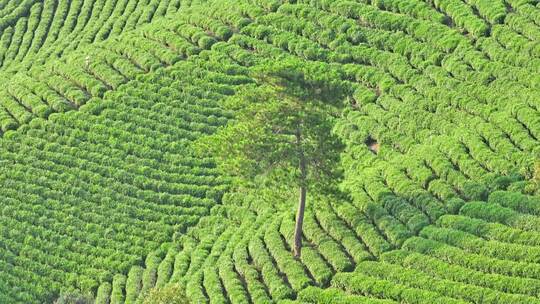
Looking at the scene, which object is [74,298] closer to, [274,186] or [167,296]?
[167,296]

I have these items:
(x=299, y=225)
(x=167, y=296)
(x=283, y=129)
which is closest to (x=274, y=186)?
(x=299, y=225)

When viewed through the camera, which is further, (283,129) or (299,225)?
(299,225)

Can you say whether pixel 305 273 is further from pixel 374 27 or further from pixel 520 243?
pixel 374 27

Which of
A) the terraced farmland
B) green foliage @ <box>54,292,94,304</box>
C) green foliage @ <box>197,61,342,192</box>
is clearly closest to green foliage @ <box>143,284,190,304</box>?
the terraced farmland

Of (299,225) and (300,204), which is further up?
(300,204)

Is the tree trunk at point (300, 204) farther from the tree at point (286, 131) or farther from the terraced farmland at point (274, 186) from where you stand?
the terraced farmland at point (274, 186)

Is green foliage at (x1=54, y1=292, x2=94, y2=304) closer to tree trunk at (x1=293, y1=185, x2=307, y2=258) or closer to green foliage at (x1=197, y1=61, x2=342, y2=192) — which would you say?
green foliage at (x1=197, y1=61, x2=342, y2=192)
